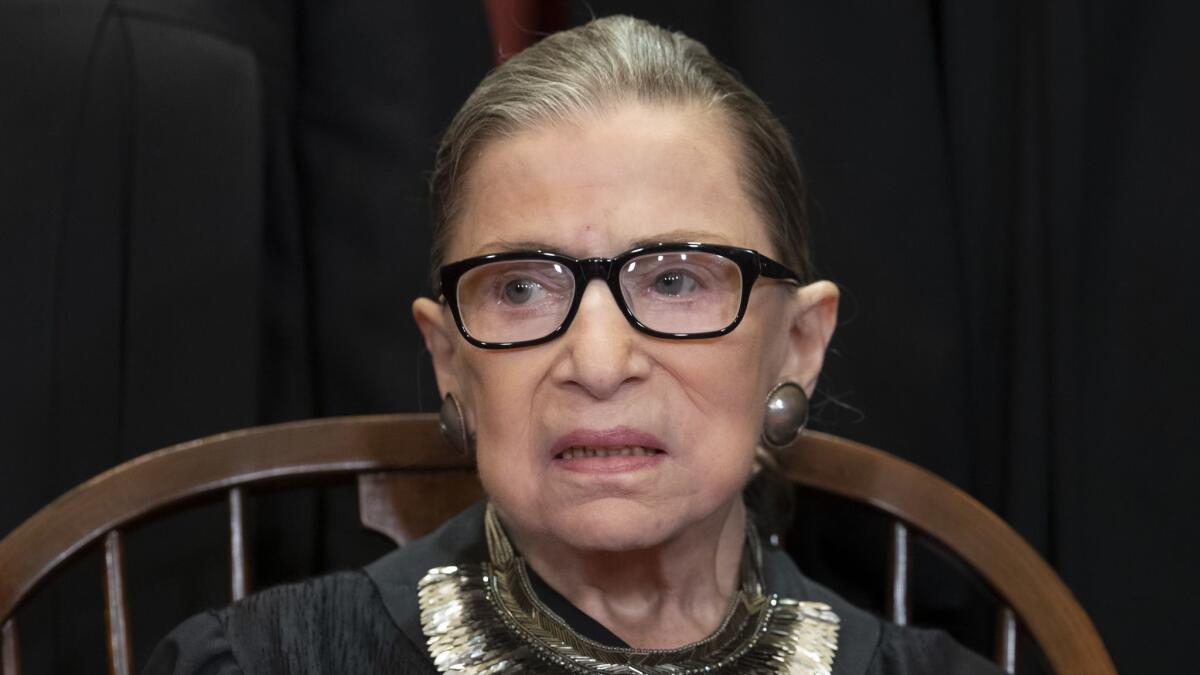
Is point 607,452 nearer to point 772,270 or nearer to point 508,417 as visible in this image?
point 508,417

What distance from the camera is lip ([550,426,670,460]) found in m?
1.24

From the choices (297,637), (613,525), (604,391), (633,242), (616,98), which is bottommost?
(297,637)

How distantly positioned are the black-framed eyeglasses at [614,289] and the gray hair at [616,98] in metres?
0.10

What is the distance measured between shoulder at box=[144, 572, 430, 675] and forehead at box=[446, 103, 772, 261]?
0.36m

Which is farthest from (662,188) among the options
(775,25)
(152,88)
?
(152,88)

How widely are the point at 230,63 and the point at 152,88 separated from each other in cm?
10

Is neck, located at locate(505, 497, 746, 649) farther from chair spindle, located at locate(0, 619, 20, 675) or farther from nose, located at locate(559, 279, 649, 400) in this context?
chair spindle, located at locate(0, 619, 20, 675)

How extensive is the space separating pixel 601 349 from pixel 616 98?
0.26 m

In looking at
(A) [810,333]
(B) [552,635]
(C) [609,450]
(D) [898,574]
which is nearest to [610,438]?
(C) [609,450]

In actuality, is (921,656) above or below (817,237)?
below

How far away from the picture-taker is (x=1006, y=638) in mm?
1502

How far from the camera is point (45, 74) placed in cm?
168

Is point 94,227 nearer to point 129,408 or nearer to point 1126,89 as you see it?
point 129,408

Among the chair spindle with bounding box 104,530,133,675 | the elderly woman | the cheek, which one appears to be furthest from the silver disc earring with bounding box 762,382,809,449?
the chair spindle with bounding box 104,530,133,675
